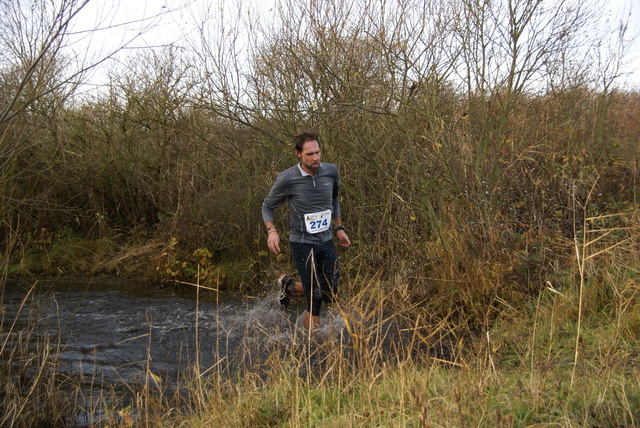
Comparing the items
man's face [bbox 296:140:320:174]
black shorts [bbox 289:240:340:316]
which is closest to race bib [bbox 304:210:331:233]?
black shorts [bbox 289:240:340:316]

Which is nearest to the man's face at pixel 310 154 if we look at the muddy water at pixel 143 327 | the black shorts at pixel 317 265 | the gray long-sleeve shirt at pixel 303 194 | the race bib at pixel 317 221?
the gray long-sleeve shirt at pixel 303 194

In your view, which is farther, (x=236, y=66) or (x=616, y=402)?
(x=236, y=66)

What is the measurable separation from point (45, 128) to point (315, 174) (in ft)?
24.8

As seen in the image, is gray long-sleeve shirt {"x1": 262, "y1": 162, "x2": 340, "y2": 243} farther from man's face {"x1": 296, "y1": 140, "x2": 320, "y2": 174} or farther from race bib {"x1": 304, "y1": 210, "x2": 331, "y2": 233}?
man's face {"x1": 296, "y1": 140, "x2": 320, "y2": 174}

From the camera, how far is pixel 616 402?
2773mm

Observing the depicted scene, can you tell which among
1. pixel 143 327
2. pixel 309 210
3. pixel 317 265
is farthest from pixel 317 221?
pixel 143 327

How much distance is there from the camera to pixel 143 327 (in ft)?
22.1

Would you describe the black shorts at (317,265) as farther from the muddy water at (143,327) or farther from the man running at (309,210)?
the muddy water at (143,327)

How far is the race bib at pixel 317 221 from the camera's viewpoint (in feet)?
16.9

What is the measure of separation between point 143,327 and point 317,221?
291cm

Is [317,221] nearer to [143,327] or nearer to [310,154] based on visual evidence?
[310,154]

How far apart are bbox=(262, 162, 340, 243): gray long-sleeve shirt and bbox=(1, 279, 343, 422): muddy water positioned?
0.82 m

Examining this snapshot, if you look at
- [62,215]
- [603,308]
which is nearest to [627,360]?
[603,308]

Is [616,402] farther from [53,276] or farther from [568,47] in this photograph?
[53,276]
